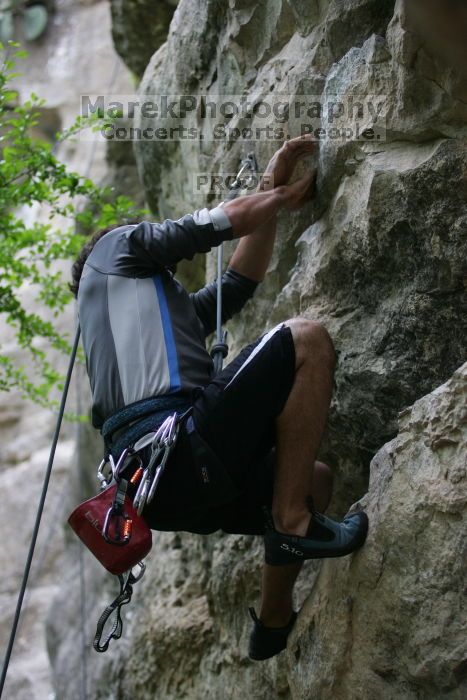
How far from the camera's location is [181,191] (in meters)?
5.51

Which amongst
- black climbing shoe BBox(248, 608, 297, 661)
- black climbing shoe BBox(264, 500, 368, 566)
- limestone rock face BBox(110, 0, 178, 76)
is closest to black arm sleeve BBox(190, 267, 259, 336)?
black climbing shoe BBox(264, 500, 368, 566)

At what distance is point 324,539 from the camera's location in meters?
3.10

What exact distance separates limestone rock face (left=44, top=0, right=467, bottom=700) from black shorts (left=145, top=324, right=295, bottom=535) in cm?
45

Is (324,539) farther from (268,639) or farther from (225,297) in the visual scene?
(225,297)

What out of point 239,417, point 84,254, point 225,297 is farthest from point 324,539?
point 84,254

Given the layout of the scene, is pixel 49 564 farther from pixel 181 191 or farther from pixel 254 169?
pixel 254 169

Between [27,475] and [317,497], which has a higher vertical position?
[317,497]

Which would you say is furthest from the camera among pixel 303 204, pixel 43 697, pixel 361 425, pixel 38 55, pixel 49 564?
pixel 38 55

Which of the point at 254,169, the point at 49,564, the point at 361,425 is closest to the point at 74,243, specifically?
the point at 254,169

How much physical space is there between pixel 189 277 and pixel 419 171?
286 centimetres

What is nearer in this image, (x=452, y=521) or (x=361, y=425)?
(x=452, y=521)

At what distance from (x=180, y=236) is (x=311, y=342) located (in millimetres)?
690

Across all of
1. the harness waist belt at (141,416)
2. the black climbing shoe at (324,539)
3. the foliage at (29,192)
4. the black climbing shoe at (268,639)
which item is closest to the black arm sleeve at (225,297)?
the harness waist belt at (141,416)

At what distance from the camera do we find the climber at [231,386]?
3.12 m
